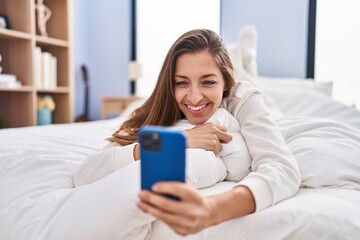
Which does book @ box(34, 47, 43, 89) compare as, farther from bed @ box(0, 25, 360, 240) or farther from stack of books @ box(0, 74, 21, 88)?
bed @ box(0, 25, 360, 240)

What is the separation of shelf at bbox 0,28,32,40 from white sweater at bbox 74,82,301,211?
1.85m

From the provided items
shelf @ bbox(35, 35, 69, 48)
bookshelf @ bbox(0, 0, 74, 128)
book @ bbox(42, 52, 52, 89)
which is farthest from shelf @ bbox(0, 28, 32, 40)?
book @ bbox(42, 52, 52, 89)

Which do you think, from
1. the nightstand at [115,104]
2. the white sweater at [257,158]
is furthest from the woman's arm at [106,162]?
the nightstand at [115,104]

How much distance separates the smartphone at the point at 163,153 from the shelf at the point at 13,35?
2.27 meters

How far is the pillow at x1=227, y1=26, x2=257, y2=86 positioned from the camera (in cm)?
222

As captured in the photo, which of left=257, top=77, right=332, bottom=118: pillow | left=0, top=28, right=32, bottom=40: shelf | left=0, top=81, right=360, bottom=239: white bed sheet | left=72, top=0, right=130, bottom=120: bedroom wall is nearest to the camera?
left=0, top=81, right=360, bottom=239: white bed sheet

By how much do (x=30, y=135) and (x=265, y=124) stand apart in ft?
3.17

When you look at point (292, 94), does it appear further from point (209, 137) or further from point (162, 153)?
point (162, 153)

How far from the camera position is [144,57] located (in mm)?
3648

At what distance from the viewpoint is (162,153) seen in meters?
0.48

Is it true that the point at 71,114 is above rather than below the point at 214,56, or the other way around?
below

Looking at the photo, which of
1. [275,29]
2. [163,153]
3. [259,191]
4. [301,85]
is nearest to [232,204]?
[259,191]

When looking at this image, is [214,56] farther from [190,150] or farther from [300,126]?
[300,126]

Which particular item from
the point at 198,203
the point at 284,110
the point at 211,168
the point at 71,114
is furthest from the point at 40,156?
the point at 71,114
